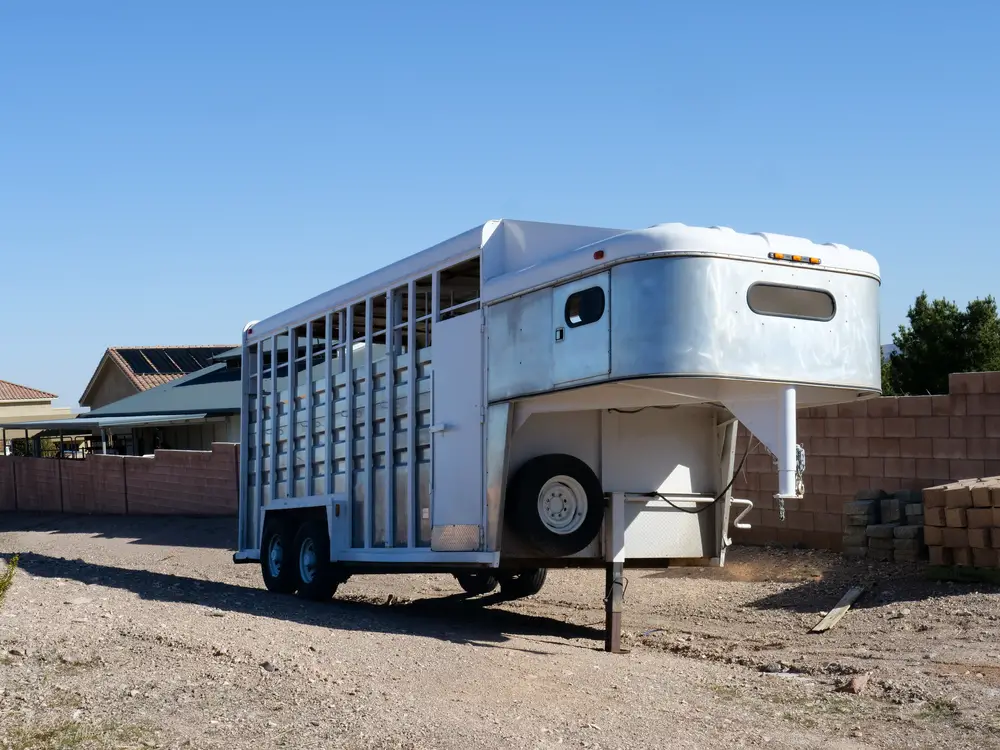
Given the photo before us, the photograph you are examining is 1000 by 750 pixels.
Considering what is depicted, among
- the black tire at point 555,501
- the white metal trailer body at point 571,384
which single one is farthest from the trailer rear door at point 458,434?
the black tire at point 555,501

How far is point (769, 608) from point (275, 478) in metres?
5.86

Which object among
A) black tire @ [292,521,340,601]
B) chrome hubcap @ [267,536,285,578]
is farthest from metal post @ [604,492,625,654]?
chrome hubcap @ [267,536,285,578]

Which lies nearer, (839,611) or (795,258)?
(795,258)

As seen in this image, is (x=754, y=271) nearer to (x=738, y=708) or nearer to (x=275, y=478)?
(x=738, y=708)

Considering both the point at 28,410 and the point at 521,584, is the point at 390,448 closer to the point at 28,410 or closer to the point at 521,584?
the point at 521,584

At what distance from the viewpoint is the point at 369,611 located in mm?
12406

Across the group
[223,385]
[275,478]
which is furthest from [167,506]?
[275,478]

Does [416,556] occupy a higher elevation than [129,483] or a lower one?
lower

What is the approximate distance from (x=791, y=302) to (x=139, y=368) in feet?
148

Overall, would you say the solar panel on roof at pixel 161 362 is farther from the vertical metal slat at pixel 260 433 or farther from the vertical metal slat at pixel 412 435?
the vertical metal slat at pixel 412 435

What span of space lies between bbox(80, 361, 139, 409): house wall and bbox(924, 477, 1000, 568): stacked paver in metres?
41.1

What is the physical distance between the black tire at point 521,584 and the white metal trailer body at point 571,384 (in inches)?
91.8

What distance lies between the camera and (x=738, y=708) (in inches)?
309

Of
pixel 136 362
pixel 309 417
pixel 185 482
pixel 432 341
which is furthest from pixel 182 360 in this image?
pixel 432 341
